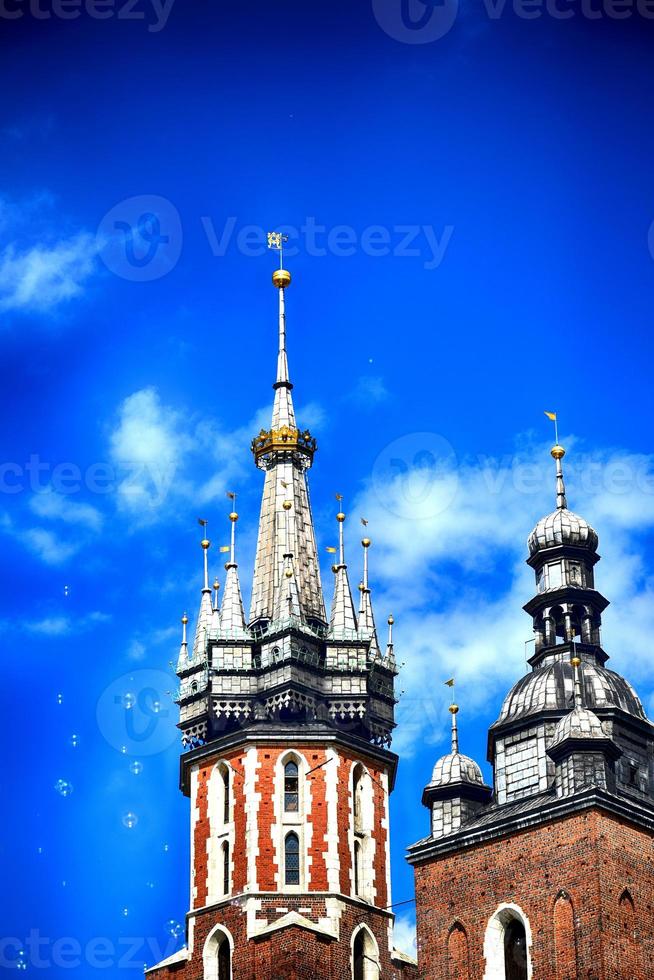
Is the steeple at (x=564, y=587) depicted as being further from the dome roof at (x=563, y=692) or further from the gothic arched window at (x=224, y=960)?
the gothic arched window at (x=224, y=960)

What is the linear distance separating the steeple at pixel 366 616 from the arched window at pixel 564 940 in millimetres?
21121

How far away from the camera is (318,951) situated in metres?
116

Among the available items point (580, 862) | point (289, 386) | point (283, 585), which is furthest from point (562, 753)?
point (289, 386)

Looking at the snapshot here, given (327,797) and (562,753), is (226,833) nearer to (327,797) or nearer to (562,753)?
(327,797)

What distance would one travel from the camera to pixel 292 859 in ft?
391

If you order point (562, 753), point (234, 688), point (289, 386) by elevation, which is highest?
point (289, 386)

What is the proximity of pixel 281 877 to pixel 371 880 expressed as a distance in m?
4.19

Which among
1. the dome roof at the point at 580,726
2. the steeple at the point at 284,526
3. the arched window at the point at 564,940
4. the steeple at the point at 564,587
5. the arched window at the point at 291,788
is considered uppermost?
the steeple at the point at 284,526

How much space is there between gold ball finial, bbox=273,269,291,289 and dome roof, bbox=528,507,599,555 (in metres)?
21.4

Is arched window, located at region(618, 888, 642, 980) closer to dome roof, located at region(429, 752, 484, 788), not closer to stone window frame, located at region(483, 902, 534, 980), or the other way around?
stone window frame, located at region(483, 902, 534, 980)

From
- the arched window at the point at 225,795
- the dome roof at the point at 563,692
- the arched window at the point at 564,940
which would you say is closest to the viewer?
the arched window at the point at 564,940

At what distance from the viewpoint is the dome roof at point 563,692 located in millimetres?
115750

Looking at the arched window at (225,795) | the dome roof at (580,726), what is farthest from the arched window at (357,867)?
the dome roof at (580,726)

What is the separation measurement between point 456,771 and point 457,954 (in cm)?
846
